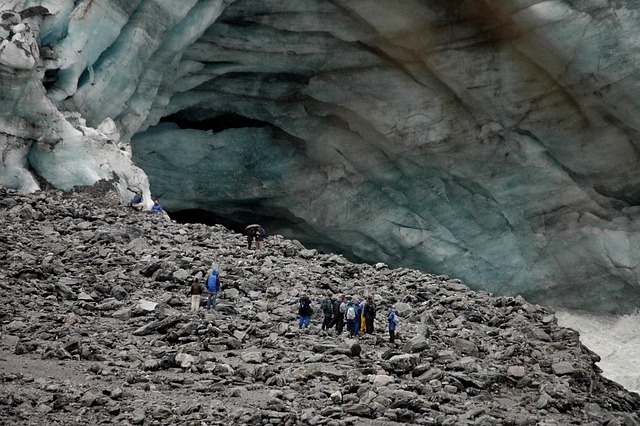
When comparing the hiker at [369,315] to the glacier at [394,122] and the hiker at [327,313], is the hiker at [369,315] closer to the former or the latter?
the hiker at [327,313]

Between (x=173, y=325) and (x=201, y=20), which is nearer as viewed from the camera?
(x=173, y=325)

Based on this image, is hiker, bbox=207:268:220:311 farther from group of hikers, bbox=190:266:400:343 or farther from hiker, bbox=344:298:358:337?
hiker, bbox=344:298:358:337

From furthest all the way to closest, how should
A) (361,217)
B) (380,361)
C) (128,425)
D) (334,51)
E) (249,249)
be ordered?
1. (361,217)
2. (334,51)
3. (249,249)
4. (380,361)
5. (128,425)

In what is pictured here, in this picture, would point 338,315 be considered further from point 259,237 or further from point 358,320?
point 259,237

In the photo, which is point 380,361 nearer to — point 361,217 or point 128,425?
point 128,425

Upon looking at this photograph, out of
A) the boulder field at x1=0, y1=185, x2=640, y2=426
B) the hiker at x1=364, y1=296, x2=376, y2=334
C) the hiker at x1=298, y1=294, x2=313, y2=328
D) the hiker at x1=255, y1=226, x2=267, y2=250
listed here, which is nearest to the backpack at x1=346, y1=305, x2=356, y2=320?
the hiker at x1=364, y1=296, x2=376, y2=334

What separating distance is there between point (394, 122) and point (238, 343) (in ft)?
60.0

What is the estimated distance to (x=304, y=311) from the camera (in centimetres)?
1498

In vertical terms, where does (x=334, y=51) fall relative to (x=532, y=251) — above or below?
above

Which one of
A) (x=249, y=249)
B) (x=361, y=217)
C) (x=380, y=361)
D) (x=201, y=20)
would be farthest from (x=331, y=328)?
(x=361, y=217)

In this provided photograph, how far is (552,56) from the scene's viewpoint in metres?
Result: 28.0

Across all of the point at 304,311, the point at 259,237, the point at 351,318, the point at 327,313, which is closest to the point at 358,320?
the point at 351,318

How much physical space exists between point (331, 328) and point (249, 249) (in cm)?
530

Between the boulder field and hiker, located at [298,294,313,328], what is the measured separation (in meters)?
0.27
